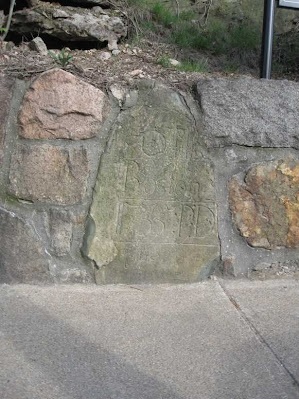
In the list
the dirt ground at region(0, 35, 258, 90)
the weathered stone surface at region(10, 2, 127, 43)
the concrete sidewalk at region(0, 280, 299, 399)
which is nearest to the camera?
the concrete sidewalk at region(0, 280, 299, 399)

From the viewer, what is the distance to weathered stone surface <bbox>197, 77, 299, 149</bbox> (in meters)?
3.17

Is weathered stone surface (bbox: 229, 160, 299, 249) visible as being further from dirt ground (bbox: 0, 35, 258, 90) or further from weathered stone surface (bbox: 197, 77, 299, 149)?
dirt ground (bbox: 0, 35, 258, 90)

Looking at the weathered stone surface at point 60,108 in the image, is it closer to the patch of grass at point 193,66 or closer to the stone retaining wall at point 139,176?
the stone retaining wall at point 139,176

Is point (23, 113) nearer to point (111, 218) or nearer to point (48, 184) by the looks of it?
point (48, 184)

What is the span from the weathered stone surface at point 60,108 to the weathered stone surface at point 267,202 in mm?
869

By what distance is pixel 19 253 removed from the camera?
309 centimetres

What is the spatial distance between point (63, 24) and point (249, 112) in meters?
1.52

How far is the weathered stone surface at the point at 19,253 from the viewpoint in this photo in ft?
10.1

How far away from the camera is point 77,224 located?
3.12 metres

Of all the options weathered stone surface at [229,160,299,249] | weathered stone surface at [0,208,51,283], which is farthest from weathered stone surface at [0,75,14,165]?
weathered stone surface at [229,160,299,249]

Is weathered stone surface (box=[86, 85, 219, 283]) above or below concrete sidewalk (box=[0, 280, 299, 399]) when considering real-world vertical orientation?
above

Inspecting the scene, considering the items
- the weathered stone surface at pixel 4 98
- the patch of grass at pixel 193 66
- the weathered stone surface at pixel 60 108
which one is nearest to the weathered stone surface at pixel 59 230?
the weathered stone surface at pixel 60 108

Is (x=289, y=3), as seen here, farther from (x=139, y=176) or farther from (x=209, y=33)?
(x=139, y=176)

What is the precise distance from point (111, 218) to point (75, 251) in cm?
27
